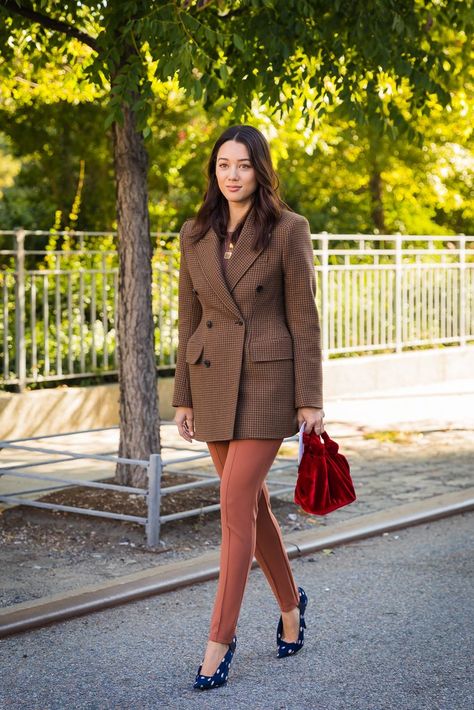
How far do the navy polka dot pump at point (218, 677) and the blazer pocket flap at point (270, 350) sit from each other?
1.06 meters

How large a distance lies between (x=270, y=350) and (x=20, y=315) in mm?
6738

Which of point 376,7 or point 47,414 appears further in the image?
point 47,414

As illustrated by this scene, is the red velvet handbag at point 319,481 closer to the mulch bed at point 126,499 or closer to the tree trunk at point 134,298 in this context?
the mulch bed at point 126,499

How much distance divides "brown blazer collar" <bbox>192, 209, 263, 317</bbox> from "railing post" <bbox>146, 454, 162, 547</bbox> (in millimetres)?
2037

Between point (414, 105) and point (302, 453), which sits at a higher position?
point (414, 105)

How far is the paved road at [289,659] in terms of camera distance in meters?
4.41

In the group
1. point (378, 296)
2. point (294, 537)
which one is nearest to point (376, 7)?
point (294, 537)


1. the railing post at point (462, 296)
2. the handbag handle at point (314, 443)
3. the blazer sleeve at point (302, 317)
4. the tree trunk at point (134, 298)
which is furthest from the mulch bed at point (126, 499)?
the railing post at point (462, 296)

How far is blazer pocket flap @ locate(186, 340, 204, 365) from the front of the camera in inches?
182

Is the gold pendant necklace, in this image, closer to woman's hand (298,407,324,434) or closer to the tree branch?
woman's hand (298,407,324,434)

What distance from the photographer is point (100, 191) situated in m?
18.5

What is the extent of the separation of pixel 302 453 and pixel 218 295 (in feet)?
2.20

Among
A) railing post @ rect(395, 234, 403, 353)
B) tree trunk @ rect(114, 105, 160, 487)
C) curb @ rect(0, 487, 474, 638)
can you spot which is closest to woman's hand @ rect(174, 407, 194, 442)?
curb @ rect(0, 487, 474, 638)

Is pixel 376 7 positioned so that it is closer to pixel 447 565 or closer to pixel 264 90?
pixel 264 90
